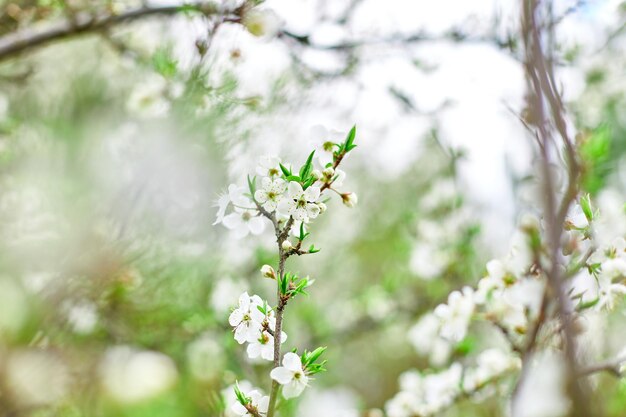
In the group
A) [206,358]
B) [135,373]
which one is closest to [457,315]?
[206,358]

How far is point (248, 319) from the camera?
92cm

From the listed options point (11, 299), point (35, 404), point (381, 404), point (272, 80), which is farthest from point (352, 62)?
point (381, 404)

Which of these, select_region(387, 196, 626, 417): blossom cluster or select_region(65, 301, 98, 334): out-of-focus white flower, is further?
select_region(65, 301, 98, 334): out-of-focus white flower

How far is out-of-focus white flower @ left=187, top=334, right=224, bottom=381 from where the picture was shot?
8.23ft

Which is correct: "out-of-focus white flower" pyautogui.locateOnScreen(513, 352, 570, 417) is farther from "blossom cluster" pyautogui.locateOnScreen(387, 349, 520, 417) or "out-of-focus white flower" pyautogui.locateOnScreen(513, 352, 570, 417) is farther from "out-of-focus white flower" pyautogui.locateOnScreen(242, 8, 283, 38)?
"out-of-focus white flower" pyautogui.locateOnScreen(242, 8, 283, 38)

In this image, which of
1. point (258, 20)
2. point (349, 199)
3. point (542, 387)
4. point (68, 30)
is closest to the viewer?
point (349, 199)

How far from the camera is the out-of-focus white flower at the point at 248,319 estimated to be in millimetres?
909

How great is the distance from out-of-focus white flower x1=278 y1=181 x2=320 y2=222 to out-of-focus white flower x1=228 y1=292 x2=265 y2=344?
15 cm

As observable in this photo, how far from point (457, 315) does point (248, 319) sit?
0.51 meters

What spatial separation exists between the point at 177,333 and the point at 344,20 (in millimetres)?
1476

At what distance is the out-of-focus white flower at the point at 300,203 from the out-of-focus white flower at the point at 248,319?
0.15 meters

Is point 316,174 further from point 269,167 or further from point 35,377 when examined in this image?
point 35,377

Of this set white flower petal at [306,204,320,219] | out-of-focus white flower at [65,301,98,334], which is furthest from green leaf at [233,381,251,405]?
out-of-focus white flower at [65,301,98,334]

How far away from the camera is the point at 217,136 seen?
62.3 inches
